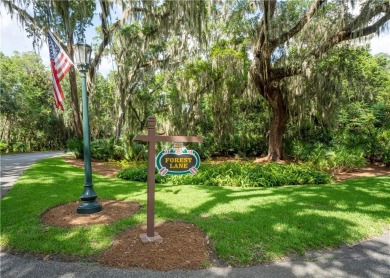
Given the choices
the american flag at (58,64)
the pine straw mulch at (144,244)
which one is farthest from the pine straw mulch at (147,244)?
the american flag at (58,64)

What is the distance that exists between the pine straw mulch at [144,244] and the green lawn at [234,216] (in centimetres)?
17

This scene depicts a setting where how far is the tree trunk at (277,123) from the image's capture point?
10703mm

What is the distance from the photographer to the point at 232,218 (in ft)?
13.6

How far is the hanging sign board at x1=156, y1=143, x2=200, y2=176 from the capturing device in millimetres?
3537

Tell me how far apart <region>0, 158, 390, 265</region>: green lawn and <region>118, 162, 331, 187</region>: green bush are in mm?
665

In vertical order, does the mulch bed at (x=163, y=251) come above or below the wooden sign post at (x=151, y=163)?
below

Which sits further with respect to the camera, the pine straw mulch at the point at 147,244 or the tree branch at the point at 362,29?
the tree branch at the point at 362,29

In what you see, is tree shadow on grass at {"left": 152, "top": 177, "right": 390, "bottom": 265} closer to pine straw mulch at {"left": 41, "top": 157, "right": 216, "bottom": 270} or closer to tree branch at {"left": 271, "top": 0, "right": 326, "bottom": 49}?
pine straw mulch at {"left": 41, "top": 157, "right": 216, "bottom": 270}

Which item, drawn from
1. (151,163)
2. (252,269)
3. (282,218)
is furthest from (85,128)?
(282,218)

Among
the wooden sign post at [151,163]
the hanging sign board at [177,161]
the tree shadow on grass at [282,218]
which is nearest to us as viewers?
the tree shadow on grass at [282,218]

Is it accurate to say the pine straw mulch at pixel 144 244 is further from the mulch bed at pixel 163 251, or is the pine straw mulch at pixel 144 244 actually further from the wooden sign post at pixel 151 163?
the wooden sign post at pixel 151 163

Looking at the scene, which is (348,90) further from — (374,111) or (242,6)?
(242,6)

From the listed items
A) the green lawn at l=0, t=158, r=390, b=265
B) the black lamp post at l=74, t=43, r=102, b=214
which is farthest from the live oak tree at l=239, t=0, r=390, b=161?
the black lamp post at l=74, t=43, r=102, b=214

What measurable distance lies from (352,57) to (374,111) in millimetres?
4294
